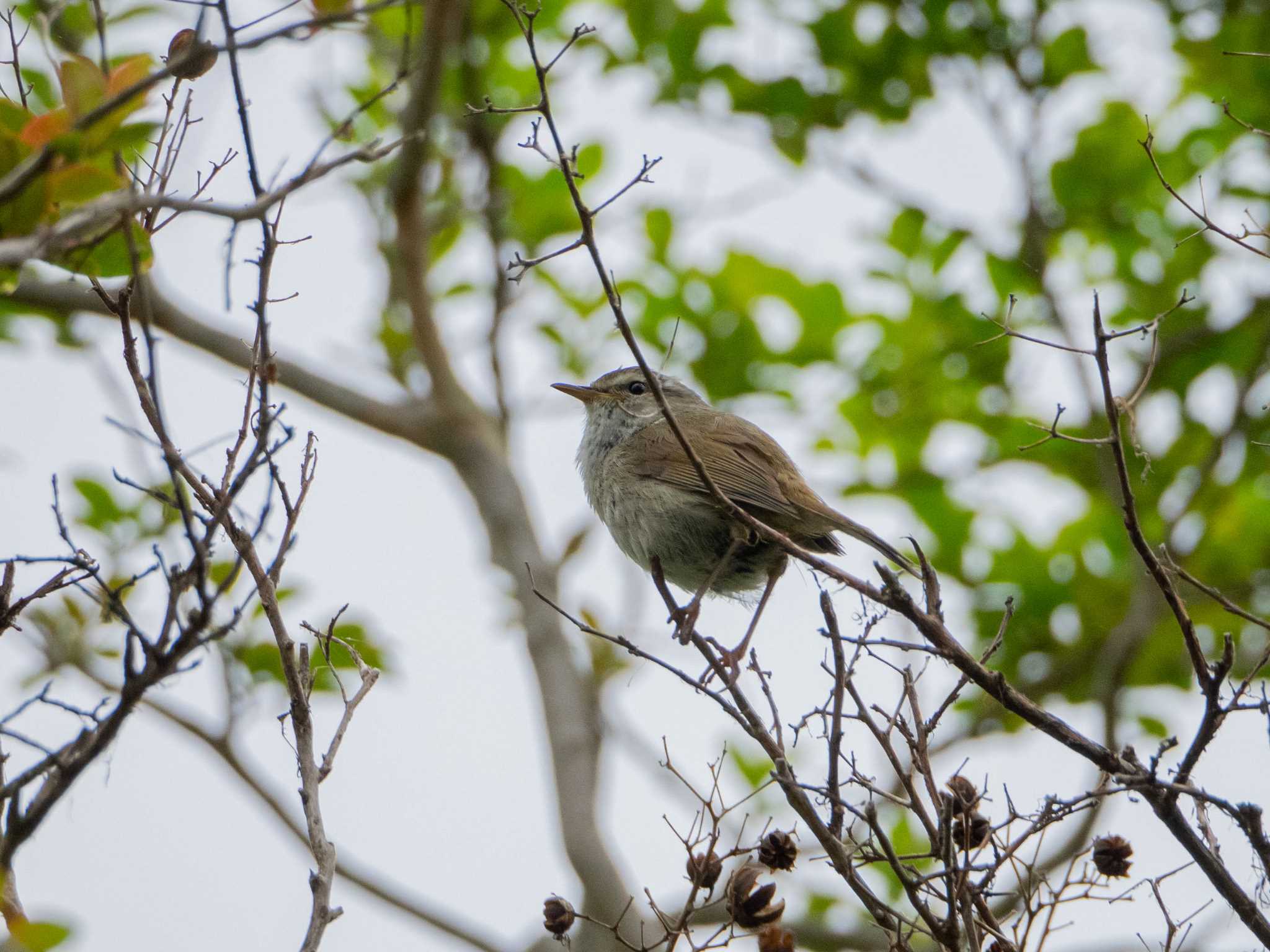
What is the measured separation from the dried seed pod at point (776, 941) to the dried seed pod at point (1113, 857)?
76cm

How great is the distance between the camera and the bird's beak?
620 centimetres

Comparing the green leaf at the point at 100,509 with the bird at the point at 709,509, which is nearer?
the bird at the point at 709,509

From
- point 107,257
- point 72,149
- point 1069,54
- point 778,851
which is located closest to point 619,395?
point 1069,54

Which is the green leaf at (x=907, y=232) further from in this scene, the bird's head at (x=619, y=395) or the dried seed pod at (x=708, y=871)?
the dried seed pod at (x=708, y=871)

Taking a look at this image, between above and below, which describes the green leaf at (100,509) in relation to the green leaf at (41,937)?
above

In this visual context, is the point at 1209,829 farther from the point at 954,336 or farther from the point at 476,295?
the point at 476,295

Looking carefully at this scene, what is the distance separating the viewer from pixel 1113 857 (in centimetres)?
312

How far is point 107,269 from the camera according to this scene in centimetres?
249

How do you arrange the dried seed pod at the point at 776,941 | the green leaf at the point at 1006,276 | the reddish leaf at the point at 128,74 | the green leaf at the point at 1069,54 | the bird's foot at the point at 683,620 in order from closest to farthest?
1. the reddish leaf at the point at 128,74
2. the dried seed pod at the point at 776,941
3. the bird's foot at the point at 683,620
4. the green leaf at the point at 1069,54
5. the green leaf at the point at 1006,276

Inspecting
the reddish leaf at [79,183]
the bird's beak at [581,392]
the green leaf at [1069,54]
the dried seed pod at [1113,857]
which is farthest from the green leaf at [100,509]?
the green leaf at [1069,54]

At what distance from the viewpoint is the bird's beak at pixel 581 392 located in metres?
6.20

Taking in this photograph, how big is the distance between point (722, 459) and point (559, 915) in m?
2.51

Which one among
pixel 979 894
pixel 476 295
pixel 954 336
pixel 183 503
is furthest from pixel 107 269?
pixel 476 295

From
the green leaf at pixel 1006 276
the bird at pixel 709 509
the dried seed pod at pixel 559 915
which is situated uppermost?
the green leaf at pixel 1006 276
